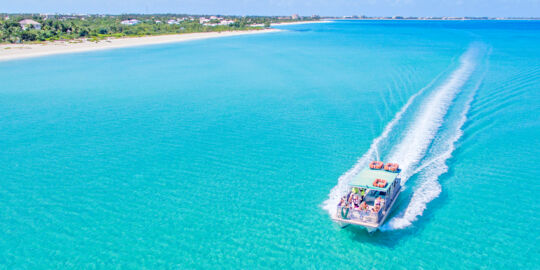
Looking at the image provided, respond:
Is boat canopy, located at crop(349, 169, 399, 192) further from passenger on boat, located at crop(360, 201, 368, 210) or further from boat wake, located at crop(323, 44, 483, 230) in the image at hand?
boat wake, located at crop(323, 44, 483, 230)


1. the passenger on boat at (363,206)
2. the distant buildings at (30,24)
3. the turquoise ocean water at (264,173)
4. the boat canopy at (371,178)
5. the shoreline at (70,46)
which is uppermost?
the distant buildings at (30,24)

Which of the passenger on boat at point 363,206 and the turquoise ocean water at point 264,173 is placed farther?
the passenger on boat at point 363,206

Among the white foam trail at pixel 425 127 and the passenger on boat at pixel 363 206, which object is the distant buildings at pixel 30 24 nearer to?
the white foam trail at pixel 425 127

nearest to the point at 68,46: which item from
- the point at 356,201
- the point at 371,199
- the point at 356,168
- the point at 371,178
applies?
the point at 356,168

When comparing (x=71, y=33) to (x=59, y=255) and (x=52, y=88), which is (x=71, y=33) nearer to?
(x=52, y=88)

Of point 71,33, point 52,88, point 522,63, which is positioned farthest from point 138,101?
point 71,33

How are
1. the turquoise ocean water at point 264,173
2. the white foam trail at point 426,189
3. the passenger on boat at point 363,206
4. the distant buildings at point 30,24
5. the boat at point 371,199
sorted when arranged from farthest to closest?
the distant buildings at point 30,24
the white foam trail at point 426,189
the passenger on boat at point 363,206
the boat at point 371,199
the turquoise ocean water at point 264,173

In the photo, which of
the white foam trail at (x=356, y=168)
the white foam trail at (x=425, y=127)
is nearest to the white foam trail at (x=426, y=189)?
the white foam trail at (x=425, y=127)

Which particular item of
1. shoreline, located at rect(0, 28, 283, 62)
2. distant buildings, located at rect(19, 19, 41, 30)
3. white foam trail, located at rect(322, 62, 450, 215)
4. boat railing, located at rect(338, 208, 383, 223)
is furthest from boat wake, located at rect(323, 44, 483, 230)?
distant buildings, located at rect(19, 19, 41, 30)
